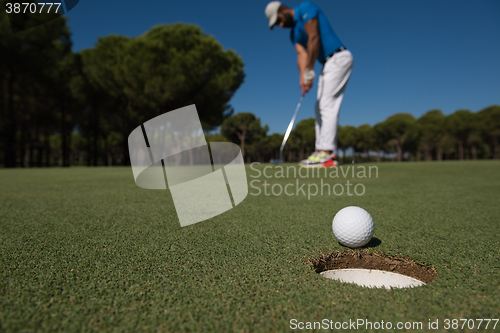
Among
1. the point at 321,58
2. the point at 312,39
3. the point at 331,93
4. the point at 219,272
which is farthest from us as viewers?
the point at 321,58

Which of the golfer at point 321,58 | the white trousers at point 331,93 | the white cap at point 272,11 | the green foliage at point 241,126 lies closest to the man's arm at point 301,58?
the golfer at point 321,58

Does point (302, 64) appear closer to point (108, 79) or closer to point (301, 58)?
point (301, 58)

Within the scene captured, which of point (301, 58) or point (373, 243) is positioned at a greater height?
point (301, 58)

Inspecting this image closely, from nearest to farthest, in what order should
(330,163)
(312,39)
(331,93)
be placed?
(312,39), (331,93), (330,163)

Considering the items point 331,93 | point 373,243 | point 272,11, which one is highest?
point 272,11

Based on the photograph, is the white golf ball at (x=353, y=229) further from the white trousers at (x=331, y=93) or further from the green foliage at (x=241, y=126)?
the green foliage at (x=241, y=126)

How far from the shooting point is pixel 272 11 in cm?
732

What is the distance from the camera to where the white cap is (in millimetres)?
7280

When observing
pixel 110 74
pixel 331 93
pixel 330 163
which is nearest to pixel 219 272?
pixel 330 163

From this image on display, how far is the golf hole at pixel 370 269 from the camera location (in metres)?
1.76

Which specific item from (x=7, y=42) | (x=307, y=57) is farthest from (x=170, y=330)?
(x=7, y=42)

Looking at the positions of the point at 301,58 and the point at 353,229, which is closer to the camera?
the point at 353,229

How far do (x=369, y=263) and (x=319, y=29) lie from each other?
7.23 meters

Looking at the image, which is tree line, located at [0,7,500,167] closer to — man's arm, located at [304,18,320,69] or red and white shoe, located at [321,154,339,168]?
man's arm, located at [304,18,320,69]
